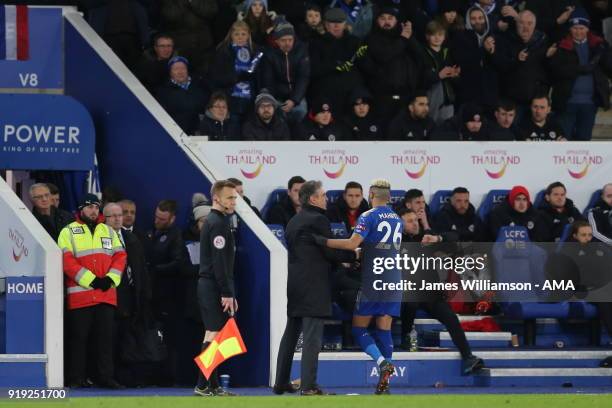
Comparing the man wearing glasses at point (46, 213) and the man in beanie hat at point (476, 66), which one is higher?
the man in beanie hat at point (476, 66)

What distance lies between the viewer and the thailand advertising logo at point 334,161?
56.0 feet

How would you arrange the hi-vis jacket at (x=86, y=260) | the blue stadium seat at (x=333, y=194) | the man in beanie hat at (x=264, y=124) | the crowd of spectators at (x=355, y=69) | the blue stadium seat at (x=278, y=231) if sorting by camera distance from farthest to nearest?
the crowd of spectators at (x=355, y=69) → the blue stadium seat at (x=333, y=194) → the man in beanie hat at (x=264, y=124) → the blue stadium seat at (x=278, y=231) → the hi-vis jacket at (x=86, y=260)

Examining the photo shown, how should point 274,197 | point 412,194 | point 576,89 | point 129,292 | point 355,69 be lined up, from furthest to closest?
point 576,89 < point 355,69 < point 274,197 < point 412,194 < point 129,292

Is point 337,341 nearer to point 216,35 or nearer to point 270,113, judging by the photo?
point 270,113

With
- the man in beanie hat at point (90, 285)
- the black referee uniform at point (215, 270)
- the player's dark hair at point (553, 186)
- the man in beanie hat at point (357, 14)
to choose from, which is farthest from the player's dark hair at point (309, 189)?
the man in beanie hat at point (357, 14)

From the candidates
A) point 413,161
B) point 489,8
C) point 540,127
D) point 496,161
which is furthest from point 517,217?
point 489,8

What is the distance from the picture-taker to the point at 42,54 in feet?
55.8

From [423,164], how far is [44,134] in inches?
156

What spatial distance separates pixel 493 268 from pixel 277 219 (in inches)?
87.3

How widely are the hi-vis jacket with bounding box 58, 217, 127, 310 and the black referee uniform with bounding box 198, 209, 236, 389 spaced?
1010 millimetres

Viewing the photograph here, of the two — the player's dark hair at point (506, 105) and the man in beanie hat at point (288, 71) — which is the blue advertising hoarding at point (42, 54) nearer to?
the man in beanie hat at point (288, 71)

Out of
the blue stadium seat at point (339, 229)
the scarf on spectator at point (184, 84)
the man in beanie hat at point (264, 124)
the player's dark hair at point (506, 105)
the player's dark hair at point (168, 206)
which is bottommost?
the blue stadium seat at point (339, 229)

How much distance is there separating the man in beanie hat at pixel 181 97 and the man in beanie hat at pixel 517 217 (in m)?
3.25

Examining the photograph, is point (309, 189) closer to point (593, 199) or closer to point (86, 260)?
point (86, 260)
